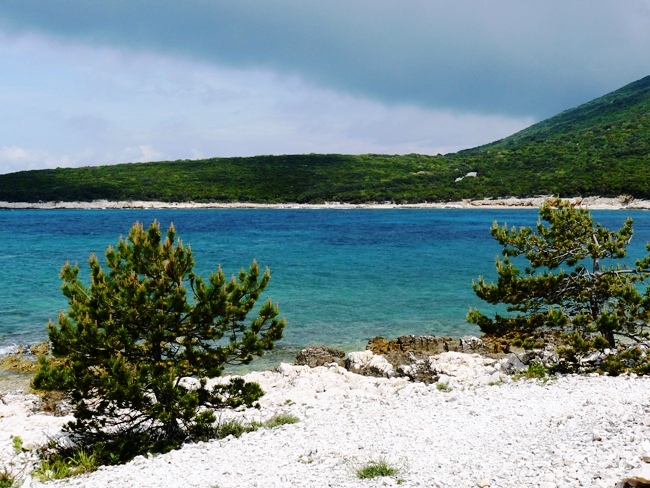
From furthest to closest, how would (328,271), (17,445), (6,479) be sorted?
(328,271) → (17,445) → (6,479)

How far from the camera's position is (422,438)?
901 cm

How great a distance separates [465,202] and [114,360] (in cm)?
13021

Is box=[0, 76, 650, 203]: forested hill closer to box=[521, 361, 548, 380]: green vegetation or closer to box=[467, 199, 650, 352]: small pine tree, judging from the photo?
box=[467, 199, 650, 352]: small pine tree

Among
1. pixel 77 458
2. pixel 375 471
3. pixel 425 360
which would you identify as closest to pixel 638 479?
pixel 375 471

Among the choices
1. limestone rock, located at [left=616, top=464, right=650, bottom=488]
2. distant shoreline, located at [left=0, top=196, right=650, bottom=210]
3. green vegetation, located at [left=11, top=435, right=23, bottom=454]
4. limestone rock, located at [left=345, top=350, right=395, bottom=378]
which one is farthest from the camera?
distant shoreline, located at [left=0, top=196, right=650, bottom=210]

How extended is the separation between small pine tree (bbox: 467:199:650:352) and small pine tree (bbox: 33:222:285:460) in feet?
25.0

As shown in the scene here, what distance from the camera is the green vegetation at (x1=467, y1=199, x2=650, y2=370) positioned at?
43.5 ft

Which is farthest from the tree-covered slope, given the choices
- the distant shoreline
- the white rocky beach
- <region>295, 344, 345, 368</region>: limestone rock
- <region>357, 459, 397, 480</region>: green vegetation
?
<region>357, 459, 397, 480</region>: green vegetation

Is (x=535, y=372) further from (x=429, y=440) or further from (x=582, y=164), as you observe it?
(x=582, y=164)

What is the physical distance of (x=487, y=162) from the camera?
546 ft

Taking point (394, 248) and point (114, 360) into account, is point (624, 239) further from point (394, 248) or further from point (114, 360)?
point (394, 248)

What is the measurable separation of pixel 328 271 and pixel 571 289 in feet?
85.0

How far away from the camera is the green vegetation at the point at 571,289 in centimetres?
1326

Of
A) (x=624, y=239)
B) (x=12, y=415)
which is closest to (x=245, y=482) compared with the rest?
(x=12, y=415)
